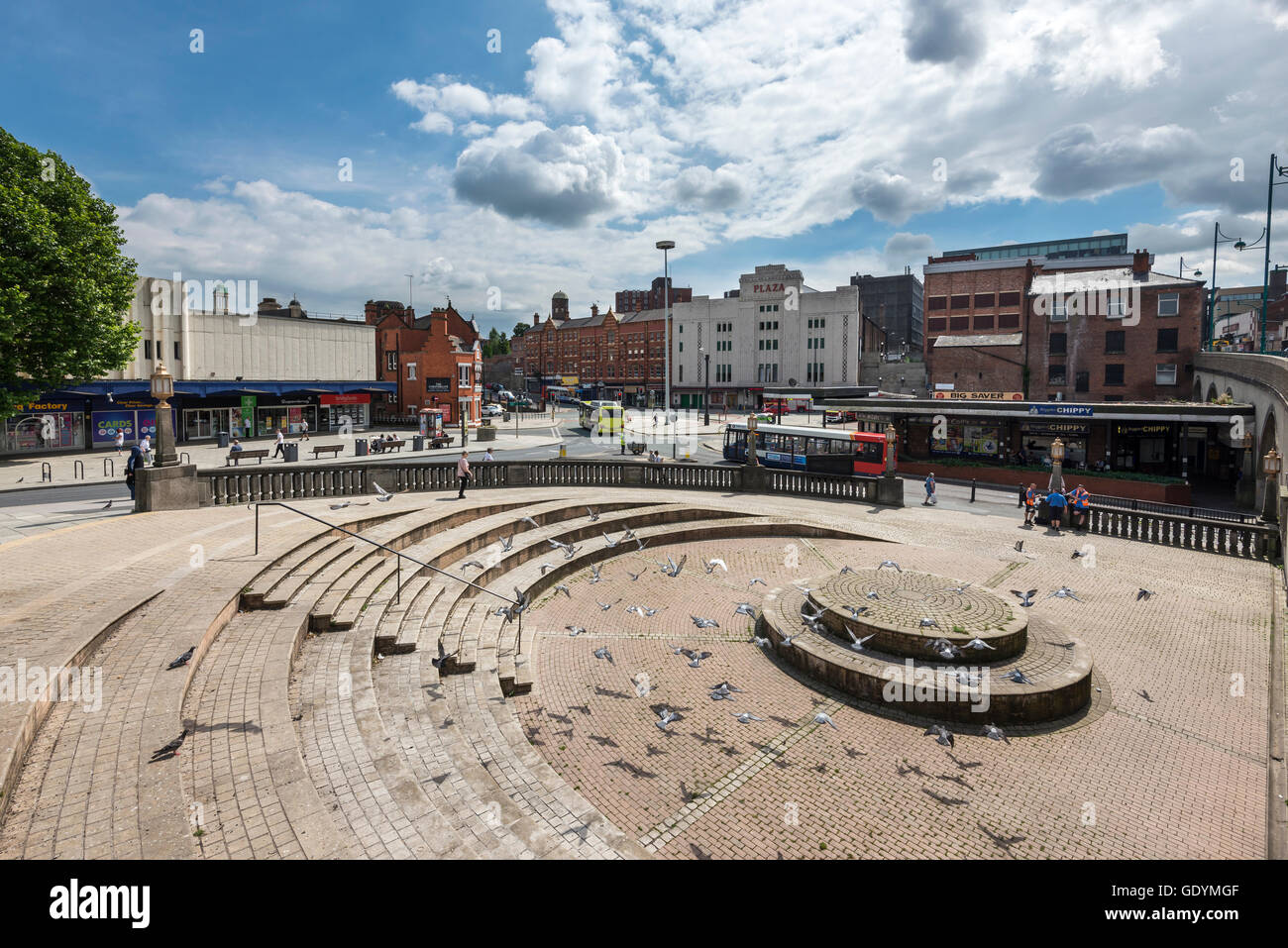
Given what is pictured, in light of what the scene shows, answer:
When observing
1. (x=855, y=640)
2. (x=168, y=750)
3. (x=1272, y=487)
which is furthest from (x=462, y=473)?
(x=1272, y=487)

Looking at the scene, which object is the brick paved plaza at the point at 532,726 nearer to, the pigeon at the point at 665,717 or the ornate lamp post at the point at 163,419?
the pigeon at the point at 665,717

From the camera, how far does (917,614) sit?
10977 mm

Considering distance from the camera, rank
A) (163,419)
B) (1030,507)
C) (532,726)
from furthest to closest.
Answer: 1. (1030,507)
2. (163,419)
3. (532,726)

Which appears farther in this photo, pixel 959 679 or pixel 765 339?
pixel 765 339

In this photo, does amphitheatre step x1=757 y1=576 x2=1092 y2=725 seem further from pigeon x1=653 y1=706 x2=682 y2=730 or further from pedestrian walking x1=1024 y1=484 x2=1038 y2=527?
pedestrian walking x1=1024 y1=484 x2=1038 y2=527

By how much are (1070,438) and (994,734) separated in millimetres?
34392

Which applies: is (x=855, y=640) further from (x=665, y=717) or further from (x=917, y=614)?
(x=665, y=717)

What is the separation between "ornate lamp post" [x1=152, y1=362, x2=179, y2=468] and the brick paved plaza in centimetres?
193

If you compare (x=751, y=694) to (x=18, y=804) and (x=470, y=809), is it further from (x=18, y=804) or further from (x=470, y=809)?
(x=18, y=804)

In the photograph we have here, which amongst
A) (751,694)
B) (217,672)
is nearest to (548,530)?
(751,694)

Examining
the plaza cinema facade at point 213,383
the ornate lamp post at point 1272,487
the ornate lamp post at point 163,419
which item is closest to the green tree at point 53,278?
the plaza cinema facade at point 213,383

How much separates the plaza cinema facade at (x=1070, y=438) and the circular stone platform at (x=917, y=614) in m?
25.9

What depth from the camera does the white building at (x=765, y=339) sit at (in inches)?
3531

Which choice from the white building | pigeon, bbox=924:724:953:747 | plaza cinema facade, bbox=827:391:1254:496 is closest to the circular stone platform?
pigeon, bbox=924:724:953:747
